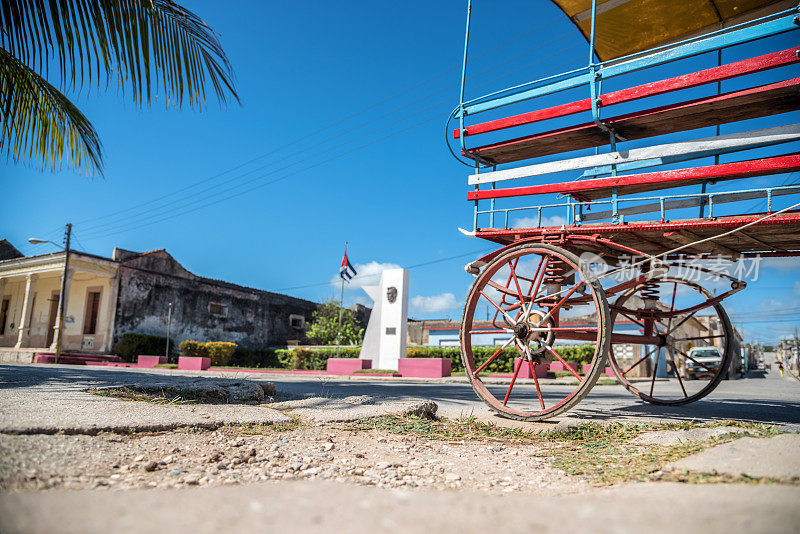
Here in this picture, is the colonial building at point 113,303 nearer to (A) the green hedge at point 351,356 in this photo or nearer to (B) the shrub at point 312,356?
(A) the green hedge at point 351,356

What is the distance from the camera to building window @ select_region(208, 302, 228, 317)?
31281mm

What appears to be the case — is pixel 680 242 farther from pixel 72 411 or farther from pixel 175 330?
pixel 175 330

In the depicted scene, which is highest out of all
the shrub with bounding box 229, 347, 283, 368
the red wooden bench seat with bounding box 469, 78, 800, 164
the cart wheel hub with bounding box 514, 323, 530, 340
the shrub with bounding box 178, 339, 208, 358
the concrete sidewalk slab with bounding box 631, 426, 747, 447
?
the red wooden bench seat with bounding box 469, 78, 800, 164

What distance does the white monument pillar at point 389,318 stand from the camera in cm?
2147

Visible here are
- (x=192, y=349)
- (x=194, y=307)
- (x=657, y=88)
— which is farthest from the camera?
(x=194, y=307)

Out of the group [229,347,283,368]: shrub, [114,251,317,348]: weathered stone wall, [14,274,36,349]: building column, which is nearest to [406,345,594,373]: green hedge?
[229,347,283,368]: shrub

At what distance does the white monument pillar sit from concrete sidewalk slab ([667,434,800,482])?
18.2 meters

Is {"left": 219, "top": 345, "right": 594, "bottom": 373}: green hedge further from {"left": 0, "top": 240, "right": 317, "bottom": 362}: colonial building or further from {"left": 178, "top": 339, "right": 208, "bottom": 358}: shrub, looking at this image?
{"left": 0, "top": 240, "right": 317, "bottom": 362}: colonial building

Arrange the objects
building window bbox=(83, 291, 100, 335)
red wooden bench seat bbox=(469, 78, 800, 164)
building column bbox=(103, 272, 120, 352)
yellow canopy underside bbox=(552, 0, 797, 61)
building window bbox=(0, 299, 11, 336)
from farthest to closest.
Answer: building window bbox=(0, 299, 11, 336), building window bbox=(83, 291, 100, 335), building column bbox=(103, 272, 120, 352), yellow canopy underside bbox=(552, 0, 797, 61), red wooden bench seat bbox=(469, 78, 800, 164)

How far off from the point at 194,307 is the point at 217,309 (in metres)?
1.81

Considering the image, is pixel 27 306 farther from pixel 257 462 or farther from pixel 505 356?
pixel 257 462

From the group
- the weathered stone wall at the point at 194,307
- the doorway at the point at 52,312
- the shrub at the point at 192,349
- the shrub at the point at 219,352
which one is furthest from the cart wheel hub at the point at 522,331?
the doorway at the point at 52,312

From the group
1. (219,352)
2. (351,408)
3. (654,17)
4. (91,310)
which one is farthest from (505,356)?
(91,310)

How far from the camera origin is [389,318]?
21.7 m
